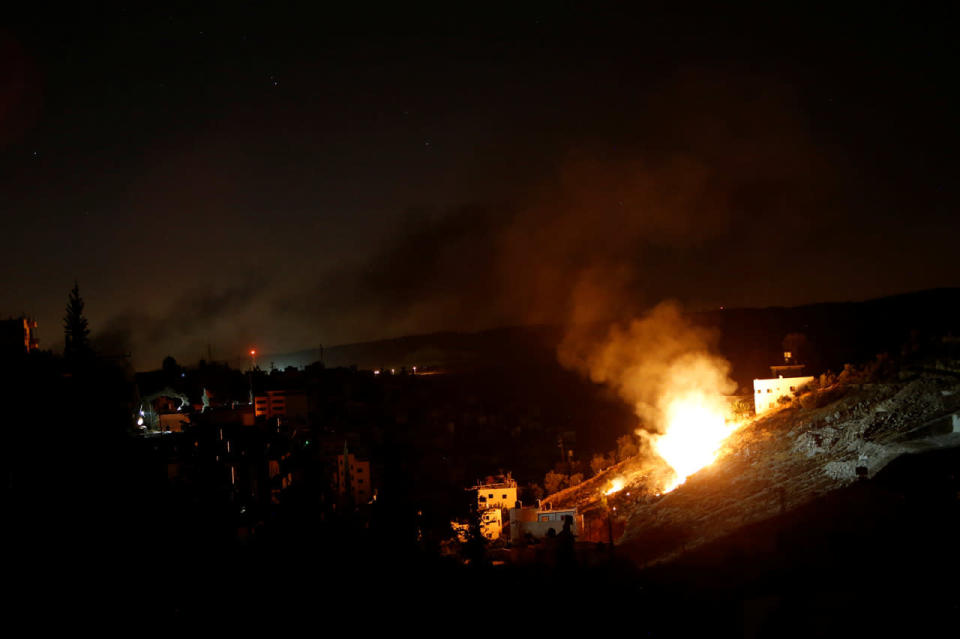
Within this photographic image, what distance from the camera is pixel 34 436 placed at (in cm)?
936

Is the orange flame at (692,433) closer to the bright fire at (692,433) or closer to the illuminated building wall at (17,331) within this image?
the bright fire at (692,433)

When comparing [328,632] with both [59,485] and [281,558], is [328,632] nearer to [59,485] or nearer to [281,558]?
[281,558]

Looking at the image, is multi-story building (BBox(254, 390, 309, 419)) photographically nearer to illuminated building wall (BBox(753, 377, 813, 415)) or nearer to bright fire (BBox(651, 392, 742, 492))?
bright fire (BBox(651, 392, 742, 492))

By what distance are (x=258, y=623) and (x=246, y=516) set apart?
5.04m

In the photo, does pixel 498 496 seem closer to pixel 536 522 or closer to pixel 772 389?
pixel 536 522

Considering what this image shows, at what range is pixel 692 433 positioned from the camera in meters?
32.3

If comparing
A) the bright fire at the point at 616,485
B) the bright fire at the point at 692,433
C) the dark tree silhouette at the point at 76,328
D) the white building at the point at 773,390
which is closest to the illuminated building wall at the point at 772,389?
the white building at the point at 773,390

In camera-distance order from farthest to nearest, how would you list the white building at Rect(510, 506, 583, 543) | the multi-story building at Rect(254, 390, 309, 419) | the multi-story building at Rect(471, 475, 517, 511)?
the multi-story building at Rect(254, 390, 309, 419)
the multi-story building at Rect(471, 475, 517, 511)
the white building at Rect(510, 506, 583, 543)

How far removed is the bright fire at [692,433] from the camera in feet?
91.2

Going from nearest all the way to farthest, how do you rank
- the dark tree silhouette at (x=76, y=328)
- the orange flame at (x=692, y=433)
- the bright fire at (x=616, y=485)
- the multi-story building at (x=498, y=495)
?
the dark tree silhouette at (x=76, y=328), the orange flame at (x=692, y=433), the bright fire at (x=616, y=485), the multi-story building at (x=498, y=495)

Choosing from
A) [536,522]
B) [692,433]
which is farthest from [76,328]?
[692,433]

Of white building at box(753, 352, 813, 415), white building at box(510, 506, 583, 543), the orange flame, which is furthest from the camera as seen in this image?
white building at box(753, 352, 813, 415)

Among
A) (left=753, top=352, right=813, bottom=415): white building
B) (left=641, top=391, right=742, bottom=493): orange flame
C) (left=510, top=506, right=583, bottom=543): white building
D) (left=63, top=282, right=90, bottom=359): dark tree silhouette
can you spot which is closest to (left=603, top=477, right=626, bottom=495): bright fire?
(left=641, top=391, right=742, bottom=493): orange flame

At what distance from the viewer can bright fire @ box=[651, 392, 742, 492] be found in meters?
27.8
